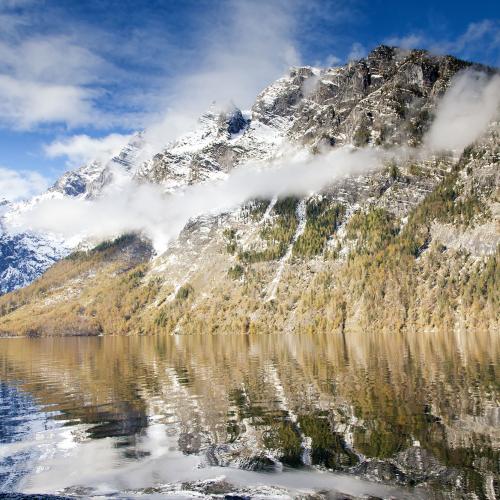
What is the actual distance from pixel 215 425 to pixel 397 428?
14.1m

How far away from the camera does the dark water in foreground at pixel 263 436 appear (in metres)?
26.5

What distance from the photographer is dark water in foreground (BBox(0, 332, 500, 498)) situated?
26547 millimetres

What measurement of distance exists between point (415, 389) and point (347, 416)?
48.3 ft

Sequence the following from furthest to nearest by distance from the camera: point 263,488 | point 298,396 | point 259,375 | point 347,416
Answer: point 259,375 → point 298,396 → point 347,416 → point 263,488

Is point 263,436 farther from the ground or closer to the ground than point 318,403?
farther from the ground

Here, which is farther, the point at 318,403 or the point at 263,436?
the point at 318,403

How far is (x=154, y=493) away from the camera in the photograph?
25750 mm

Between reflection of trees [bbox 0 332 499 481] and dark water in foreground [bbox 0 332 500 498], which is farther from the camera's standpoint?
reflection of trees [bbox 0 332 499 481]

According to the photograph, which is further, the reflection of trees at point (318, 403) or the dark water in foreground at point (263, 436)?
the reflection of trees at point (318, 403)

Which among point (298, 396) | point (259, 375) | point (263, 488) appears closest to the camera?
point (263, 488)

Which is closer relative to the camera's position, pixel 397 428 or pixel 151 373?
pixel 397 428

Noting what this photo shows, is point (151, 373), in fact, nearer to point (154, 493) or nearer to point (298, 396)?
point (298, 396)

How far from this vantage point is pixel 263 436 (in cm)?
3625

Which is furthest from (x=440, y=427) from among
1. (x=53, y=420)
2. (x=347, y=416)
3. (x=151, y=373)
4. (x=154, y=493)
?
(x=151, y=373)
